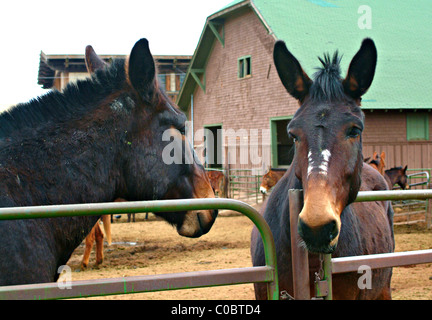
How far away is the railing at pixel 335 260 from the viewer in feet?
7.35

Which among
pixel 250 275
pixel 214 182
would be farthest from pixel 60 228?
pixel 214 182

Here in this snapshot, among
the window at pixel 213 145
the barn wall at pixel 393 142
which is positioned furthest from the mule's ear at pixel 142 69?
the window at pixel 213 145

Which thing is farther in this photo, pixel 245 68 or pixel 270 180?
pixel 245 68

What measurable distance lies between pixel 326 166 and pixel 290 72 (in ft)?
2.73

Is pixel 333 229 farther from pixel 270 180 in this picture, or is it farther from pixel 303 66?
pixel 303 66

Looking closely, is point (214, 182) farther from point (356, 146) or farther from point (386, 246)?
point (356, 146)

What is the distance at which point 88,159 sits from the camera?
246 cm

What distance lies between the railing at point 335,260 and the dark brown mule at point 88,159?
0.69m

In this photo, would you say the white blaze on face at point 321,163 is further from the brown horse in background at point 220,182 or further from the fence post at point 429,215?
the brown horse in background at point 220,182

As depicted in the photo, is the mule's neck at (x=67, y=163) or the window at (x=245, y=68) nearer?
the mule's neck at (x=67, y=163)

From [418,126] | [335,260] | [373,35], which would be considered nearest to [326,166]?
[335,260]

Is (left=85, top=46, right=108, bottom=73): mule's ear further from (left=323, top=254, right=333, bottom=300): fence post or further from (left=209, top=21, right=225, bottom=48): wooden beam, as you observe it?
(left=209, top=21, right=225, bottom=48): wooden beam

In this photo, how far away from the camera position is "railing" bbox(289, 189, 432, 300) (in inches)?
88.2

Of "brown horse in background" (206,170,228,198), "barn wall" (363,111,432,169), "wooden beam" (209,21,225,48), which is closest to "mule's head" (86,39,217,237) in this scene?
"brown horse in background" (206,170,228,198)
